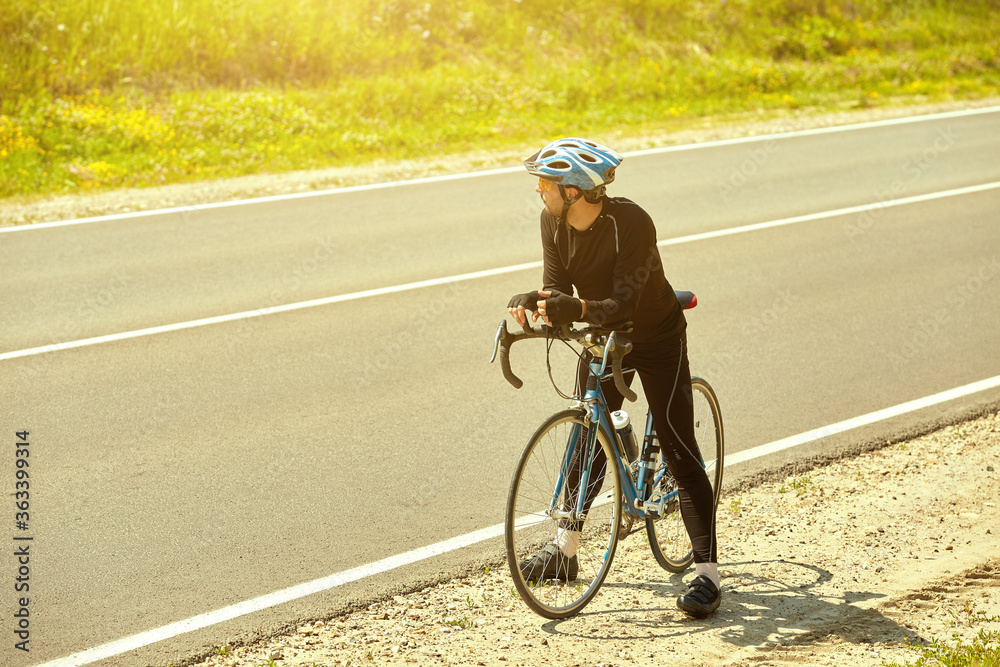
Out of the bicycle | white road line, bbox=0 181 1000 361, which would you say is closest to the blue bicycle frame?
the bicycle

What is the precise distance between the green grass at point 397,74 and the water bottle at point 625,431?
11.6 meters

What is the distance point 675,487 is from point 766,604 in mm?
754

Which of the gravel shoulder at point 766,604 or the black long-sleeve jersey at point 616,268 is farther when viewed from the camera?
the gravel shoulder at point 766,604

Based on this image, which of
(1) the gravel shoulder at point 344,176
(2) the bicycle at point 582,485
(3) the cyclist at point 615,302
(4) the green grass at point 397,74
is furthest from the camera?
(4) the green grass at point 397,74

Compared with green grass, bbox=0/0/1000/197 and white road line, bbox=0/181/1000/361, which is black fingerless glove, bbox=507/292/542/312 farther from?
green grass, bbox=0/0/1000/197

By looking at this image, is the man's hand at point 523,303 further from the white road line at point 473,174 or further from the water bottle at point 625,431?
the white road line at point 473,174

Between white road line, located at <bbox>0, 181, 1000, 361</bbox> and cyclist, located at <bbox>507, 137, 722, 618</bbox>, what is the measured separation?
5299 millimetres

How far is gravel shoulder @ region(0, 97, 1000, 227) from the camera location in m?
12.6

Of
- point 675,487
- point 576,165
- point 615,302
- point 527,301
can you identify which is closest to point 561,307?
point 527,301

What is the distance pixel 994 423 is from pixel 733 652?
3886mm

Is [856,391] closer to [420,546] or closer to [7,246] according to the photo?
[420,546]

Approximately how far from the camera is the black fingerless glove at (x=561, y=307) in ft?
12.4

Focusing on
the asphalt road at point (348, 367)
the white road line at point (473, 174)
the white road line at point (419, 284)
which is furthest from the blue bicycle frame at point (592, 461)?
the white road line at point (473, 174)

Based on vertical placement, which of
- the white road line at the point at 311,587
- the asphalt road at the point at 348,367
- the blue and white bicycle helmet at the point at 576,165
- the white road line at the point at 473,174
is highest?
the blue and white bicycle helmet at the point at 576,165
